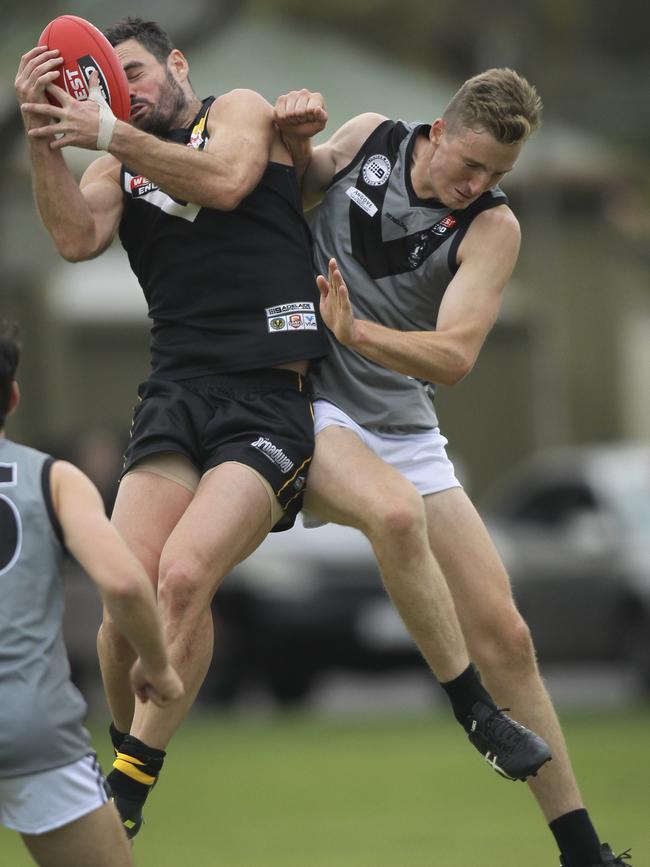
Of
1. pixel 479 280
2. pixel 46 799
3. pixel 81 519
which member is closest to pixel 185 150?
pixel 479 280

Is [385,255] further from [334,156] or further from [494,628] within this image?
[494,628]

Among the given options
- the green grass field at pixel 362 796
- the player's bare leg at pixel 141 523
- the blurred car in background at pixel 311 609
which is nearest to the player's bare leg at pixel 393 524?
the player's bare leg at pixel 141 523

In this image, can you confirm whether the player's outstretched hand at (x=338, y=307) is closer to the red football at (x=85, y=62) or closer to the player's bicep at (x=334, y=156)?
the player's bicep at (x=334, y=156)

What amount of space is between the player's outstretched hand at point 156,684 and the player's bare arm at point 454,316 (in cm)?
148

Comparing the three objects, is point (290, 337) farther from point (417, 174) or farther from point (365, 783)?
point (365, 783)

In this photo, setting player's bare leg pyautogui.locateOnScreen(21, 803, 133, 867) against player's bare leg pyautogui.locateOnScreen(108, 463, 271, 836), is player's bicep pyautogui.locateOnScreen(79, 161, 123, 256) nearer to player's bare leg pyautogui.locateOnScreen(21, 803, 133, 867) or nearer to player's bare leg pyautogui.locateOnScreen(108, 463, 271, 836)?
player's bare leg pyautogui.locateOnScreen(108, 463, 271, 836)

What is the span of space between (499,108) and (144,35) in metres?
1.29

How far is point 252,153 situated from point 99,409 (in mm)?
20866

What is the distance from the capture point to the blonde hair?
20.7 feet

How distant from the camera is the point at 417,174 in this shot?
6617 mm

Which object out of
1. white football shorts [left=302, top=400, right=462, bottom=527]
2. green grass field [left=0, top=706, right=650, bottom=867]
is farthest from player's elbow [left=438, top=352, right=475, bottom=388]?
green grass field [left=0, top=706, right=650, bottom=867]

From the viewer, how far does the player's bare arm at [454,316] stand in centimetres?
609

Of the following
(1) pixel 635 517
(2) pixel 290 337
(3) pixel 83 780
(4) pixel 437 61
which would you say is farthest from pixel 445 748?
(4) pixel 437 61

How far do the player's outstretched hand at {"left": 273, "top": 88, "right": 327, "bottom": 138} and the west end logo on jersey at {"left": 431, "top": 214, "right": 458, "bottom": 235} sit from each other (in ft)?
1.74
